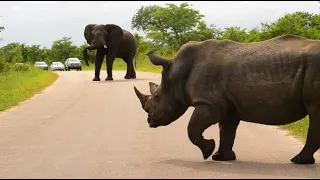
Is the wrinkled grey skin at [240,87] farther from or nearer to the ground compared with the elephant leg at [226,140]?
farther from the ground

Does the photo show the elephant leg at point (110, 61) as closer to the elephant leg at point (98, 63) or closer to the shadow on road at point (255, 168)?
the elephant leg at point (98, 63)

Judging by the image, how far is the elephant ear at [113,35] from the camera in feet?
92.0

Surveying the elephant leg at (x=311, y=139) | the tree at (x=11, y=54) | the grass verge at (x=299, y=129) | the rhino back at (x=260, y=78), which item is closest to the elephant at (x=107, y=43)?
the tree at (x=11, y=54)

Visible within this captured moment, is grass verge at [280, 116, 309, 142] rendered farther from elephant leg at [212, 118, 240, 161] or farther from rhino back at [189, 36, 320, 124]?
rhino back at [189, 36, 320, 124]

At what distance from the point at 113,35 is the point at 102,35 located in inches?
35.2

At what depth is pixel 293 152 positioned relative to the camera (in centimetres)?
838

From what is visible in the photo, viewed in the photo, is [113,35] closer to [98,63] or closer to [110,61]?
[110,61]

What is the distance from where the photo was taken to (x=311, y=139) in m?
7.14

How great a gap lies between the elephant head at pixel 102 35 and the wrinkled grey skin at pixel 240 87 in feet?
63.6

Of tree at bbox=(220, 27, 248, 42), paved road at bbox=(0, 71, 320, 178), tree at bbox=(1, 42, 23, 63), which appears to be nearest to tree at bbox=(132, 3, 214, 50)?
tree at bbox=(220, 27, 248, 42)

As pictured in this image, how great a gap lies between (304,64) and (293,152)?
6.11 ft

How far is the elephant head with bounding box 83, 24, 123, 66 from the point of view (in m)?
27.1

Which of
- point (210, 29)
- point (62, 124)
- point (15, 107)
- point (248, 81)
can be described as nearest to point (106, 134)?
point (62, 124)

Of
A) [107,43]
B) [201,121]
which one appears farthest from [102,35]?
[201,121]
